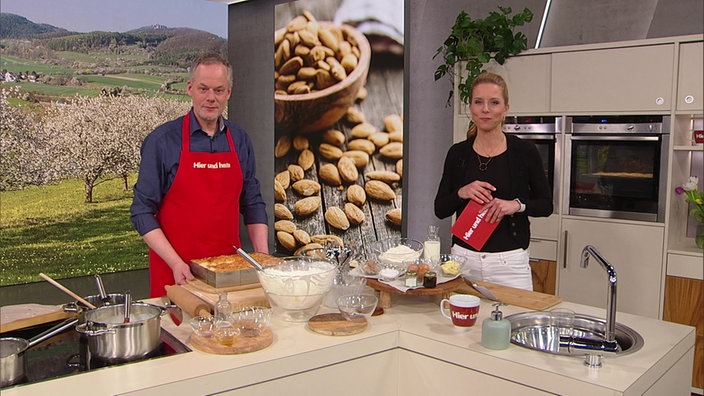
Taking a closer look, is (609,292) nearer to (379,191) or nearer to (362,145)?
(379,191)

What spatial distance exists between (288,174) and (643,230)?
3.57m

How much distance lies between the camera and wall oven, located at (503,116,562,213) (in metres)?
4.27

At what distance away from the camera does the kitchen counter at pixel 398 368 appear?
1.64 meters

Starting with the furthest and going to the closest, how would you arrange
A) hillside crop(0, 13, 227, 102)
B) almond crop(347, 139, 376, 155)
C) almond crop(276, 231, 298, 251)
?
hillside crop(0, 13, 227, 102)
almond crop(276, 231, 298, 251)
almond crop(347, 139, 376, 155)

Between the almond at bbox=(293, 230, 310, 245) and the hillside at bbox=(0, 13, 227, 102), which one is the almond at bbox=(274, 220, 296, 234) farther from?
the hillside at bbox=(0, 13, 227, 102)

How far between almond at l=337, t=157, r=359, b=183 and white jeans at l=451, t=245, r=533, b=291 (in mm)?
3492

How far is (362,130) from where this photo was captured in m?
6.21

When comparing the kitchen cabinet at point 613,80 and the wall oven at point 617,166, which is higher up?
the kitchen cabinet at point 613,80

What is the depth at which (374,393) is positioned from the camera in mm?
2027

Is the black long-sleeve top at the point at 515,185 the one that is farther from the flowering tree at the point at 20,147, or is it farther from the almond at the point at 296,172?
the flowering tree at the point at 20,147

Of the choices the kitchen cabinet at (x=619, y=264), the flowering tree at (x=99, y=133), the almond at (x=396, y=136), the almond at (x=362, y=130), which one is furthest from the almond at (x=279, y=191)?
the kitchen cabinet at (x=619, y=264)

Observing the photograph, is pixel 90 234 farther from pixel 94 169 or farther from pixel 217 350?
pixel 217 350

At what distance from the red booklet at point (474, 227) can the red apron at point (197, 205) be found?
998 mm


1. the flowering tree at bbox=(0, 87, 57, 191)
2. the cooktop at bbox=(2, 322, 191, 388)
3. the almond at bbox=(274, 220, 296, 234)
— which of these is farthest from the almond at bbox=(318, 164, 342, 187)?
the cooktop at bbox=(2, 322, 191, 388)
